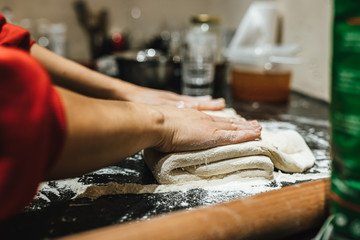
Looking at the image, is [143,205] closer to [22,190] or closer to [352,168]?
[22,190]

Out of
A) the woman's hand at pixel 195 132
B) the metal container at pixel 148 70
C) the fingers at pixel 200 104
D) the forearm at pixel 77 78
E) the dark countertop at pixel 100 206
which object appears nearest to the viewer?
the dark countertop at pixel 100 206

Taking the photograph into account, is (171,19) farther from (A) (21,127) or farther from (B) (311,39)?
(A) (21,127)

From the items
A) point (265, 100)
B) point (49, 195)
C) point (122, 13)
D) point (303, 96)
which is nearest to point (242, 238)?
point (49, 195)

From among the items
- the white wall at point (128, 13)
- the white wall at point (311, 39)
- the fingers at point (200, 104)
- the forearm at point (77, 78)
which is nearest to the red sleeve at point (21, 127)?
the forearm at point (77, 78)

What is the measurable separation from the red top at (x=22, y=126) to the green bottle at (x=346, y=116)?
36 centimetres

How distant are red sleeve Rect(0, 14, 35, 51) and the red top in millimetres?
314

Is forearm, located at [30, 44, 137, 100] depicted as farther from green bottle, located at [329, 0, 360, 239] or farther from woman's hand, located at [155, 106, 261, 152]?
green bottle, located at [329, 0, 360, 239]

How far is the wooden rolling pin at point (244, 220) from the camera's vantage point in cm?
41

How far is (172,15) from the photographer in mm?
2631

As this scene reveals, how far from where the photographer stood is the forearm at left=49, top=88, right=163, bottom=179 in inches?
17.8

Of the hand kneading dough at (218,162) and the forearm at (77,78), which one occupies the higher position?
the forearm at (77,78)

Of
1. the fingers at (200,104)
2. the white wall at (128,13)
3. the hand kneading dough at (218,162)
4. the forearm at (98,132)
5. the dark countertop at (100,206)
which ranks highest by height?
the white wall at (128,13)

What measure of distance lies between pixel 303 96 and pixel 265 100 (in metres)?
0.26

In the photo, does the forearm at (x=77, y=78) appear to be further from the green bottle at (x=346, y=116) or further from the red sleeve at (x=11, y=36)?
the green bottle at (x=346, y=116)
